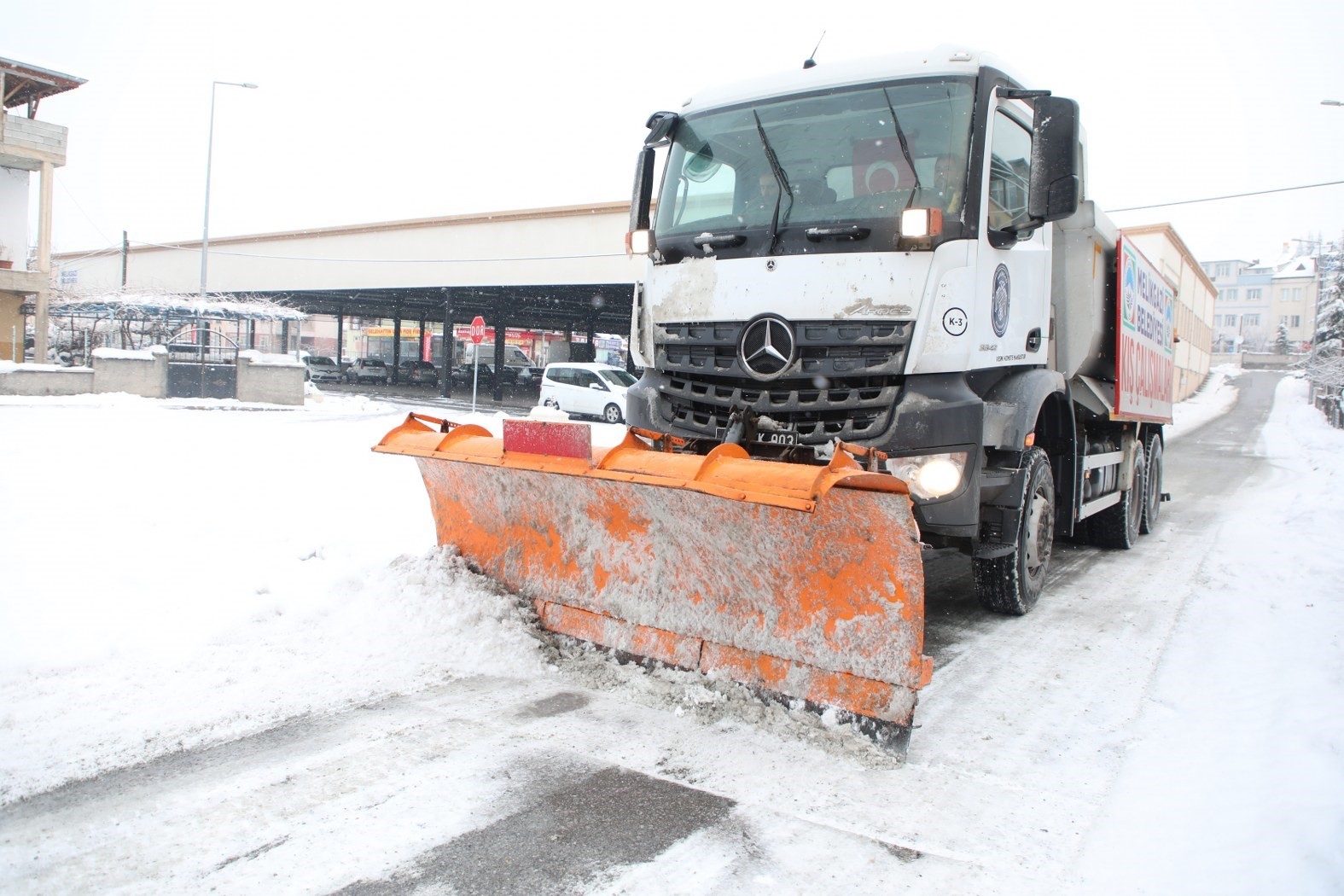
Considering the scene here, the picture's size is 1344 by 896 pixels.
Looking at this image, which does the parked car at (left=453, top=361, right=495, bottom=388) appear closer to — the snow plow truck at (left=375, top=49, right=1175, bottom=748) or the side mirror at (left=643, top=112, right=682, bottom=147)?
the side mirror at (left=643, top=112, right=682, bottom=147)

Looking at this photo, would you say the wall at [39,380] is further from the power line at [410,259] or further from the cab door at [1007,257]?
the cab door at [1007,257]

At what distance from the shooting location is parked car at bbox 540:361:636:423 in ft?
79.7

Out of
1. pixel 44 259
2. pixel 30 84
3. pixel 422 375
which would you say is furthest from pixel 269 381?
pixel 422 375

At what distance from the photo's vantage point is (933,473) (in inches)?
171

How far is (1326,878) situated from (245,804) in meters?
3.37

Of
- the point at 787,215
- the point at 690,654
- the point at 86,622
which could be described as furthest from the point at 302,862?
the point at 787,215

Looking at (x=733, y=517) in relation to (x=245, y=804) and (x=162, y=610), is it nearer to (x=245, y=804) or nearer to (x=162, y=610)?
(x=245, y=804)

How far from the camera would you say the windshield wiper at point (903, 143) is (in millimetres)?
4547

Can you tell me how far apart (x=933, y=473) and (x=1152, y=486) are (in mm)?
6603

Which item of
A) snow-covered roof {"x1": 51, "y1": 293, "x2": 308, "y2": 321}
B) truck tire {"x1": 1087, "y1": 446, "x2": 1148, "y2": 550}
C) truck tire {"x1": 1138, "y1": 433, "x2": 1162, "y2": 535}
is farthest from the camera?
snow-covered roof {"x1": 51, "y1": 293, "x2": 308, "y2": 321}

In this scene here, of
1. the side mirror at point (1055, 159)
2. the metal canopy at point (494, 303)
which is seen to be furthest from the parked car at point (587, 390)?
the side mirror at point (1055, 159)

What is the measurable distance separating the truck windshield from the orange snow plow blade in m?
1.39

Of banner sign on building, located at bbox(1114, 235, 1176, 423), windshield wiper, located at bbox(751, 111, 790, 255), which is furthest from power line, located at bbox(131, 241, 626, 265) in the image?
windshield wiper, located at bbox(751, 111, 790, 255)

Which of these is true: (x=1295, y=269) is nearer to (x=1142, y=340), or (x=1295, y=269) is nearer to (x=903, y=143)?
(x=1142, y=340)
